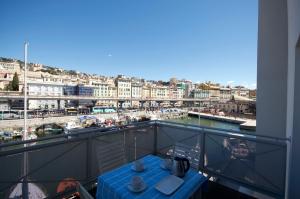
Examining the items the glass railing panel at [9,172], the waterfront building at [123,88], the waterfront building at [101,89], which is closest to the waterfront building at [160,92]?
the waterfront building at [123,88]

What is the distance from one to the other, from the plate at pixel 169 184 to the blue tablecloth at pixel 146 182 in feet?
0.09

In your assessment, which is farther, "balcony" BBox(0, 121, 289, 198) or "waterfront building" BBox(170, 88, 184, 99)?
"waterfront building" BBox(170, 88, 184, 99)

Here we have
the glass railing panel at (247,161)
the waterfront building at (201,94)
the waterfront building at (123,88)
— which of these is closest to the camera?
the glass railing panel at (247,161)

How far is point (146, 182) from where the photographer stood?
147cm

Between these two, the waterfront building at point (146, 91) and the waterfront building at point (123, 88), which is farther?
the waterfront building at point (146, 91)

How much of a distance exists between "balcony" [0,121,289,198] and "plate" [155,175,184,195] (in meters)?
0.52

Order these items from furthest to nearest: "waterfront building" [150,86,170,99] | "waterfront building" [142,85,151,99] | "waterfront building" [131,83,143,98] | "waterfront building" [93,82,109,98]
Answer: "waterfront building" [150,86,170,99]
"waterfront building" [142,85,151,99]
"waterfront building" [131,83,143,98]
"waterfront building" [93,82,109,98]

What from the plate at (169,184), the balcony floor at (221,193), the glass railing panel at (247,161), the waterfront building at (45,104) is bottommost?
the waterfront building at (45,104)

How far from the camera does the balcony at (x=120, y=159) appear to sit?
181 centimetres

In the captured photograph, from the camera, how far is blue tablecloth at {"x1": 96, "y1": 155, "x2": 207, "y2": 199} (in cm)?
129

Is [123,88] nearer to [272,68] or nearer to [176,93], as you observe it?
[176,93]

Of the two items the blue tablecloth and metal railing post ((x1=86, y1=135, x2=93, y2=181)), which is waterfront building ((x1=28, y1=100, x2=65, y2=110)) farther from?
the blue tablecloth

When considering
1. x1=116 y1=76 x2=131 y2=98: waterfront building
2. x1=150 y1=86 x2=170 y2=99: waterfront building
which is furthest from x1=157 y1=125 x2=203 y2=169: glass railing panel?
x1=150 y1=86 x2=170 y2=99: waterfront building

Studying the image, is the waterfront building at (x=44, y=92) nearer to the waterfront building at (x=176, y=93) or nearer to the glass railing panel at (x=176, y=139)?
the waterfront building at (x=176, y=93)
